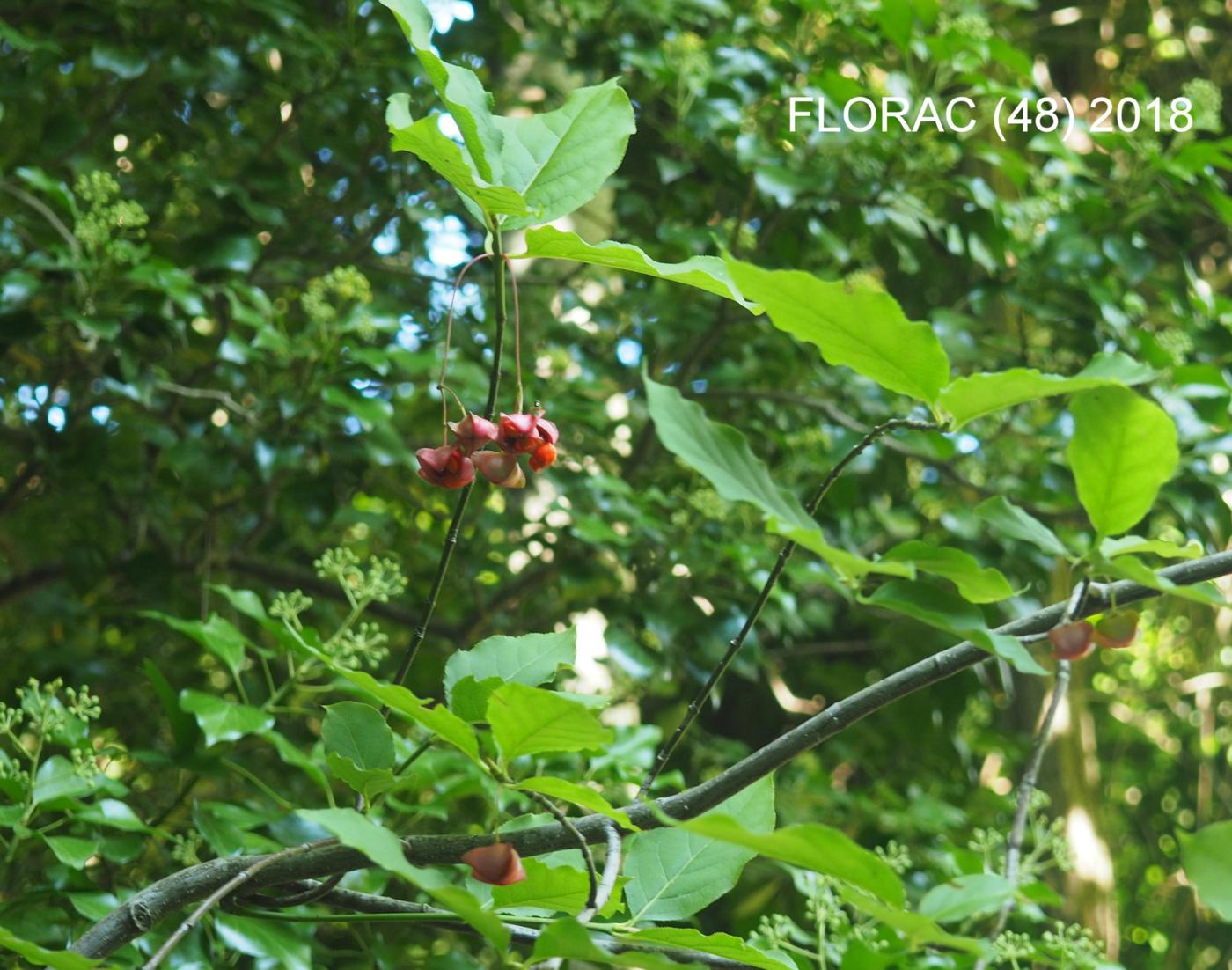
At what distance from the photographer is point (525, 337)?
1.50m

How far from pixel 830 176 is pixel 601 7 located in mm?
356

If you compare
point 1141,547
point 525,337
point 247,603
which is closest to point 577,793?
point 1141,547

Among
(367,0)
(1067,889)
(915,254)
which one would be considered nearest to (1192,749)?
(1067,889)

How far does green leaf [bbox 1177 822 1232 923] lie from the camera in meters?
0.30

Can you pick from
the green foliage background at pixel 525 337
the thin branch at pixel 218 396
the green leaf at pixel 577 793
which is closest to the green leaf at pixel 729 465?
the green leaf at pixel 577 793

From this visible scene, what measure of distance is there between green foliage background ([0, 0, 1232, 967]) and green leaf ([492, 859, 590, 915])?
0.60 meters

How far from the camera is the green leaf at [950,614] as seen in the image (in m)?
0.40

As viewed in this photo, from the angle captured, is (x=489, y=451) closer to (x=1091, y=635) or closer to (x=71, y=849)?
(x=1091, y=635)

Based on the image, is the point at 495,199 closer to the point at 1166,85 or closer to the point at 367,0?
the point at 367,0

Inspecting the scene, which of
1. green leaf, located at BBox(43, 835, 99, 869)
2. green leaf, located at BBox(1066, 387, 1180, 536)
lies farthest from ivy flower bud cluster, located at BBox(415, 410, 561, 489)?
green leaf, located at BBox(43, 835, 99, 869)

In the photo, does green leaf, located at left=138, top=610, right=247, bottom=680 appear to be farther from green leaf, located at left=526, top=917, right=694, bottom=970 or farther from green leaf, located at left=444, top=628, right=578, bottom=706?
green leaf, located at left=526, top=917, right=694, bottom=970

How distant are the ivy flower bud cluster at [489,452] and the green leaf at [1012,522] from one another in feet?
0.58

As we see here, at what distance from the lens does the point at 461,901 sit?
35 cm

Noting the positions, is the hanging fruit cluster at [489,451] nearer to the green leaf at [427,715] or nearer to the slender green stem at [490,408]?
the slender green stem at [490,408]
